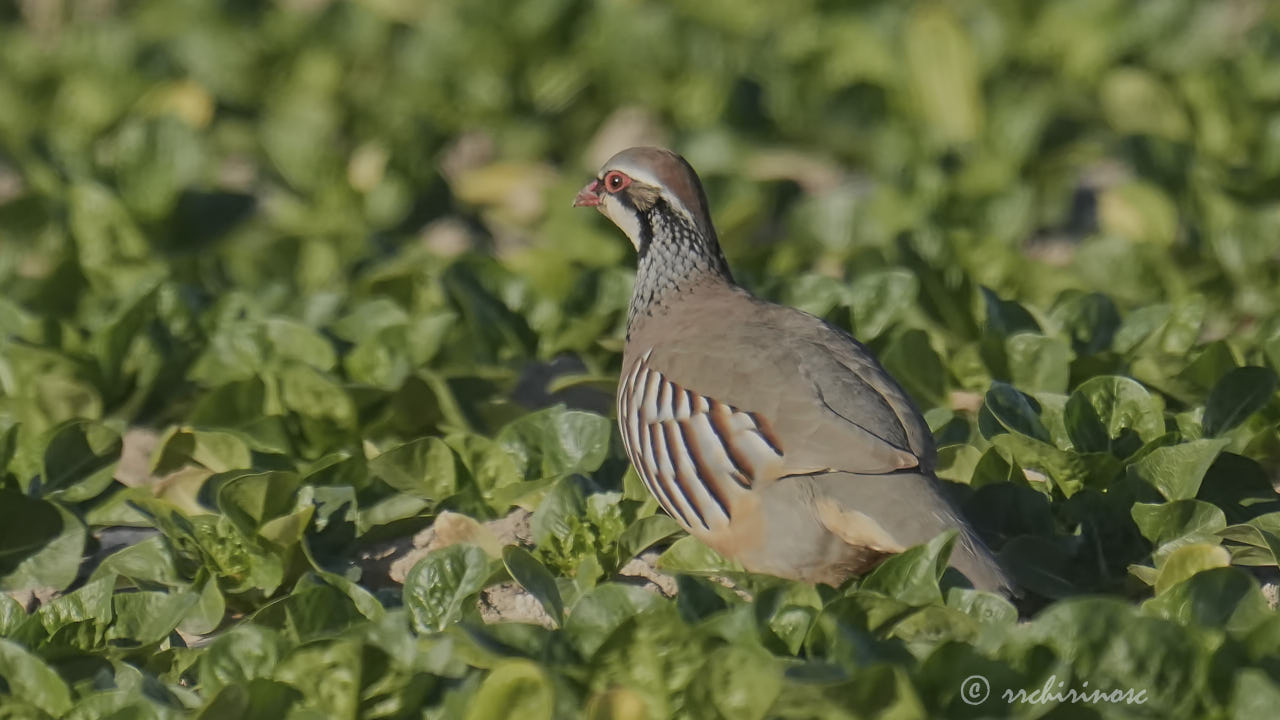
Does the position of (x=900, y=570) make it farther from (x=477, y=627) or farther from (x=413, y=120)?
(x=413, y=120)

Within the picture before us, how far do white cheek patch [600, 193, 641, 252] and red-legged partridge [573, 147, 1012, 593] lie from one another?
0.97 feet

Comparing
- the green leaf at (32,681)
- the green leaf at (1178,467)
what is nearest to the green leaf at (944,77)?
the green leaf at (1178,467)

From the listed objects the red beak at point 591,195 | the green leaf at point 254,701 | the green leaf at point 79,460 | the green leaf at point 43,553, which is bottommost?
the green leaf at point 43,553

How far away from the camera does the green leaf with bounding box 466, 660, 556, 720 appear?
2613 millimetres

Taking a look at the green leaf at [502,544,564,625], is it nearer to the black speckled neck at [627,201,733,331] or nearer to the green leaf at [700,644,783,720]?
the green leaf at [700,644,783,720]

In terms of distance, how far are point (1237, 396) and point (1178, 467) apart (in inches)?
15.2

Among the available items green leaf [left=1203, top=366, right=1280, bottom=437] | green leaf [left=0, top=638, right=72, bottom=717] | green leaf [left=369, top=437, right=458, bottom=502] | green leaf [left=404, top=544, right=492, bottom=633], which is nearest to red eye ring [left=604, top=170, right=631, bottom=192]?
green leaf [left=369, top=437, right=458, bottom=502]

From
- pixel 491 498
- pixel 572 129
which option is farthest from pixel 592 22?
pixel 491 498

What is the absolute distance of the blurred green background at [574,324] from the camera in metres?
2.88

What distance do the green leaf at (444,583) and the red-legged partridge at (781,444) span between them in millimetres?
427

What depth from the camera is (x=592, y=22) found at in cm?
721

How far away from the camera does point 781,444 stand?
321 cm

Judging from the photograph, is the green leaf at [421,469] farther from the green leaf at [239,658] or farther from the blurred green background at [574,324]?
the green leaf at [239,658]

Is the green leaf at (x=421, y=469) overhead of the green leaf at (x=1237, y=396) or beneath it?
beneath
